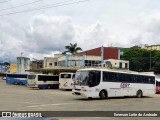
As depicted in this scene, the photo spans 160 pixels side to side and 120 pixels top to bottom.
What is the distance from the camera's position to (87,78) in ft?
93.9

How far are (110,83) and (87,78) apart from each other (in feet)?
10.2

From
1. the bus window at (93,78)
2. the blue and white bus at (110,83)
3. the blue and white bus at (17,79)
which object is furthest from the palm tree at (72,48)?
the bus window at (93,78)

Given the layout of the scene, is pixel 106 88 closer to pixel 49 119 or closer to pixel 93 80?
pixel 93 80

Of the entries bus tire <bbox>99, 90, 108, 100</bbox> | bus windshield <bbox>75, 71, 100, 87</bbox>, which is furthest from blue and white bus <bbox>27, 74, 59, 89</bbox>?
bus windshield <bbox>75, 71, 100, 87</bbox>

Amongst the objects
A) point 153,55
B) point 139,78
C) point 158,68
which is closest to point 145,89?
point 139,78

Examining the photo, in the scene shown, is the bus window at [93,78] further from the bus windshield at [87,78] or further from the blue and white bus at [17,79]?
the blue and white bus at [17,79]

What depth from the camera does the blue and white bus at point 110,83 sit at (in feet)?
93.8

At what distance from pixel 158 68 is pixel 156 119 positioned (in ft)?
269

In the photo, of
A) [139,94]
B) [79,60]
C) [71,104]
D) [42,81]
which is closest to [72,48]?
[79,60]

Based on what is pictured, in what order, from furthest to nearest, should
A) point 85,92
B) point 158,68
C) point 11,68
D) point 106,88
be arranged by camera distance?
point 11,68
point 158,68
point 106,88
point 85,92

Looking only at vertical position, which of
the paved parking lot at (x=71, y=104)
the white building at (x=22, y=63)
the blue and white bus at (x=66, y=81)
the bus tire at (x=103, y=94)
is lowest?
the paved parking lot at (x=71, y=104)

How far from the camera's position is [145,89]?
36.4m

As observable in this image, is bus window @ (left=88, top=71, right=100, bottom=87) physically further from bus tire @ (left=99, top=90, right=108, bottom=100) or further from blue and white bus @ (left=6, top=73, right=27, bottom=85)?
blue and white bus @ (left=6, top=73, right=27, bottom=85)

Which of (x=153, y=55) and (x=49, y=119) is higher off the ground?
(x=153, y=55)
